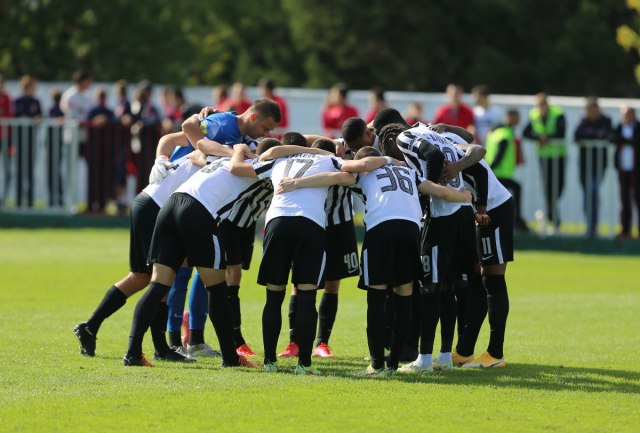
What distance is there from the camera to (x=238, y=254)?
11.9 metres

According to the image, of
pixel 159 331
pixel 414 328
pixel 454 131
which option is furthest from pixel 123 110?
pixel 414 328

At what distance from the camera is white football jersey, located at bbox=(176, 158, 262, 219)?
35.6 feet

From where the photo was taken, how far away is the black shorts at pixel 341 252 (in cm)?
1179

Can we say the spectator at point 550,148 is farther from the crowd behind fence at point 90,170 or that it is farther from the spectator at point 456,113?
the spectator at point 456,113

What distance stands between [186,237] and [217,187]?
49 cm

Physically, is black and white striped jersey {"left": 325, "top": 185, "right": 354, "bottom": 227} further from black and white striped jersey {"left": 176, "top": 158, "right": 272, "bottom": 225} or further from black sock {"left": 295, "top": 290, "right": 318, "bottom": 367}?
black sock {"left": 295, "top": 290, "right": 318, "bottom": 367}

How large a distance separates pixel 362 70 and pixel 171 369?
120 feet

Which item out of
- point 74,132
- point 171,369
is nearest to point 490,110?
point 74,132

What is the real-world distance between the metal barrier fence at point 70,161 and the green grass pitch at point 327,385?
7387 millimetres

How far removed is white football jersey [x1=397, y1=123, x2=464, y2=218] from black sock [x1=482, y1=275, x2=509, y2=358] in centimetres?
79

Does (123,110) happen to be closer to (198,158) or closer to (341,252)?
(198,158)

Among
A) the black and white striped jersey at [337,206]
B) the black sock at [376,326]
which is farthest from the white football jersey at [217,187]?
the black sock at [376,326]

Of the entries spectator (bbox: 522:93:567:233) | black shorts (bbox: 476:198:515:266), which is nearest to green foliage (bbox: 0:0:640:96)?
spectator (bbox: 522:93:567:233)

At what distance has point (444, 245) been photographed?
11.2 metres
